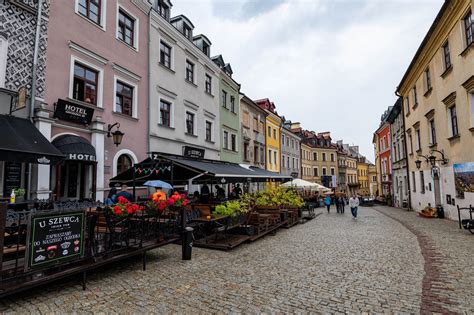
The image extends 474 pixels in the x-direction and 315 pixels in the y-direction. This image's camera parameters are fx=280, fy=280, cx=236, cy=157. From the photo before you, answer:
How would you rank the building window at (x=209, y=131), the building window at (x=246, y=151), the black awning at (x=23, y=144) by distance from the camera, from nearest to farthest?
the black awning at (x=23, y=144) < the building window at (x=209, y=131) < the building window at (x=246, y=151)

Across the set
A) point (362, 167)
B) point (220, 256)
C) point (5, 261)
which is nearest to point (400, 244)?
point (220, 256)

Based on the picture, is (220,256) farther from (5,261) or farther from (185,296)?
(5,261)

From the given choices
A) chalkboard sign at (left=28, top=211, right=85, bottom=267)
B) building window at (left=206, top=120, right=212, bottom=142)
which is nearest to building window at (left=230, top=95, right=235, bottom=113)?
building window at (left=206, top=120, right=212, bottom=142)

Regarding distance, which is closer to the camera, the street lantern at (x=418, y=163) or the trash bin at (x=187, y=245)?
the trash bin at (x=187, y=245)

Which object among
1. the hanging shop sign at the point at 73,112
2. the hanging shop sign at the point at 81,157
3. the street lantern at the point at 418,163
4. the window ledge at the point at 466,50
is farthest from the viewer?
the street lantern at the point at 418,163

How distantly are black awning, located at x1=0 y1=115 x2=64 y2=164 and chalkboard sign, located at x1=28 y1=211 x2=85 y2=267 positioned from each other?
390 centimetres

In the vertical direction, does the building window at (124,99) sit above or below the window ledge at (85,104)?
above

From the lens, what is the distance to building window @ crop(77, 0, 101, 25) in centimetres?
1136

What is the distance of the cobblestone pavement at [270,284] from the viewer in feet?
13.6

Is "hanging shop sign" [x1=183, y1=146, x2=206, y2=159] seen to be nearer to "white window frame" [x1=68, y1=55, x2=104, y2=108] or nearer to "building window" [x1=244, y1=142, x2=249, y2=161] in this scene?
"white window frame" [x1=68, y1=55, x2=104, y2=108]

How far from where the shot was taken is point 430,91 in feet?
55.2

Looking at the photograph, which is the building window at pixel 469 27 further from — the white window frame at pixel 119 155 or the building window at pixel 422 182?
the white window frame at pixel 119 155

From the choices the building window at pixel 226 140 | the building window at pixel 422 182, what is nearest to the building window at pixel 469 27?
the building window at pixel 422 182

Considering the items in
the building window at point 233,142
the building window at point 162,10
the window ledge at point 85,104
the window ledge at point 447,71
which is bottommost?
the window ledge at point 85,104
